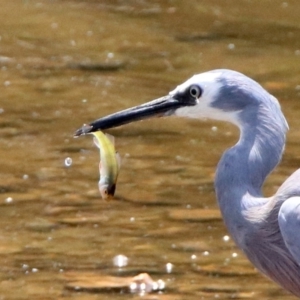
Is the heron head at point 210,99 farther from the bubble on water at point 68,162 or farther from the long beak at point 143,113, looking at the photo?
the bubble on water at point 68,162

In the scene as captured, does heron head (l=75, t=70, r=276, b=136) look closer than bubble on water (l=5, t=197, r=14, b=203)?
Yes

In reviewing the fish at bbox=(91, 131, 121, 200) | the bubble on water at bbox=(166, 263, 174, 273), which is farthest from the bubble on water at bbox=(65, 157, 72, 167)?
the fish at bbox=(91, 131, 121, 200)

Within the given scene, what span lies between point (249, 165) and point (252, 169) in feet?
0.07

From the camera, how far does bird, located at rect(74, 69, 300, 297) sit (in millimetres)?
4863

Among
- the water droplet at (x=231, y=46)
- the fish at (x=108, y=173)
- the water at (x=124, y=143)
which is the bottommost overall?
the water droplet at (x=231, y=46)

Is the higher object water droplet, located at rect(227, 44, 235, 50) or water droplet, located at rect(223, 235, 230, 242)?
water droplet, located at rect(223, 235, 230, 242)

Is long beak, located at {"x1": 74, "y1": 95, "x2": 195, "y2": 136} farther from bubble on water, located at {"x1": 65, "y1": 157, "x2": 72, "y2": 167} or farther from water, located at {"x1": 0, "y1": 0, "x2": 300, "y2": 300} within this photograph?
bubble on water, located at {"x1": 65, "y1": 157, "x2": 72, "y2": 167}

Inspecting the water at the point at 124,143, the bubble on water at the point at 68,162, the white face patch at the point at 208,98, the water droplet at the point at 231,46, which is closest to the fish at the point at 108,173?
the white face patch at the point at 208,98

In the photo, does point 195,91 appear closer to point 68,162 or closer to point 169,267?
point 169,267

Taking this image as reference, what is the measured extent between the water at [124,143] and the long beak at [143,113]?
3.45 feet

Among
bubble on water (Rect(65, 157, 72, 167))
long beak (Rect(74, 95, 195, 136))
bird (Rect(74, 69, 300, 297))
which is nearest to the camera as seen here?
bird (Rect(74, 69, 300, 297))

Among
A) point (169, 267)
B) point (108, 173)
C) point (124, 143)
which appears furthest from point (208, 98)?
point (124, 143)

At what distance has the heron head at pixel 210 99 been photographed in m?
5.00

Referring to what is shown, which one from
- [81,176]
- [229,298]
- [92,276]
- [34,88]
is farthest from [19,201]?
[34,88]
